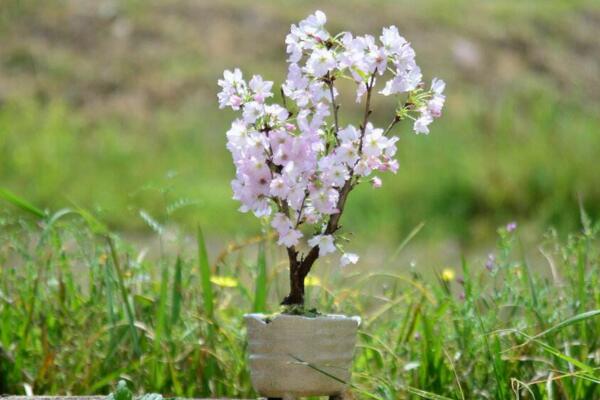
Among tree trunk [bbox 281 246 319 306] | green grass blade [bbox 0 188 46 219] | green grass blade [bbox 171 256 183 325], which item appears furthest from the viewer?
green grass blade [bbox 171 256 183 325]

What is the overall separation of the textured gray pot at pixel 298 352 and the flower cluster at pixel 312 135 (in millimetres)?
117

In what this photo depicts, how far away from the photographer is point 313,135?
5.58 feet

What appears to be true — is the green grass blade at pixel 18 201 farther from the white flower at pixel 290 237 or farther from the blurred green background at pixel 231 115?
the blurred green background at pixel 231 115

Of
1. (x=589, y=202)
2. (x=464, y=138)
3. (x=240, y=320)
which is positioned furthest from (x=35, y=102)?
(x=240, y=320)

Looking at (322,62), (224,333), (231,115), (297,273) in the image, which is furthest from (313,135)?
(231,115)

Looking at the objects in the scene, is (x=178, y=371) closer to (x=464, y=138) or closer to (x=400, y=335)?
(x=400, y=335)

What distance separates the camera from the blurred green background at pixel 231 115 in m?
6.79

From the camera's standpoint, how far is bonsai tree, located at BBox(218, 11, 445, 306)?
5.55 feet

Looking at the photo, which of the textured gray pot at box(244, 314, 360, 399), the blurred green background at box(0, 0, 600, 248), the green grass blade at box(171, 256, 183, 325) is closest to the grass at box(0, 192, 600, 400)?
the green grass blade at box(171, 256, 183, 325)

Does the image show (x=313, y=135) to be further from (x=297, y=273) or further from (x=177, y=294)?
(x=177, y=294)

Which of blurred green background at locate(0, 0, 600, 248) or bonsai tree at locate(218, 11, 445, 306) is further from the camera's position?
blurred green background at locate(0, 0, 600, 248)

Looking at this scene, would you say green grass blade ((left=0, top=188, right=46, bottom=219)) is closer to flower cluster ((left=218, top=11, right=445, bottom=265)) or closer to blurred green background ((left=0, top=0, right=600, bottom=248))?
flower cluster ((left=218, top=11, right=445, bottom=265))

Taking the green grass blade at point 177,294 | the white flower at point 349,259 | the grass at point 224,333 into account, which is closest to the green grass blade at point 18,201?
the grass at point 224,333

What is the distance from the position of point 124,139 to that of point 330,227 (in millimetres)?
6227
